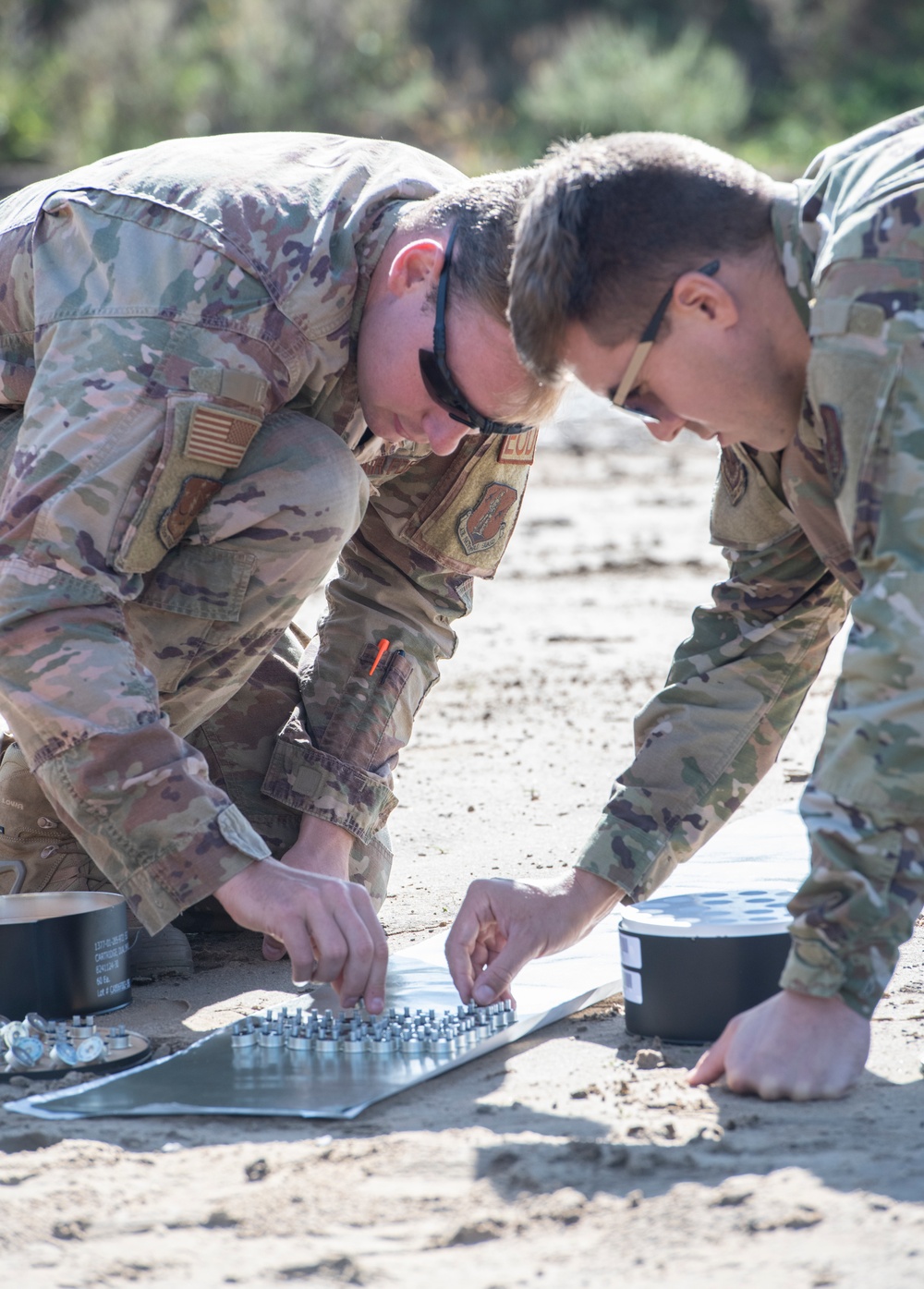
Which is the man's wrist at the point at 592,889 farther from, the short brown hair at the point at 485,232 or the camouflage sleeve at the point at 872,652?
the short brown hair at the point at 485,232

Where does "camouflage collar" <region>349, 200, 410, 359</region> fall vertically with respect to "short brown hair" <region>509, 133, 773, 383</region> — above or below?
above

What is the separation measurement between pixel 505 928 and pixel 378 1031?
290 mm

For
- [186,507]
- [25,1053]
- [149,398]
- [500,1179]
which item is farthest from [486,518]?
[500,1179]

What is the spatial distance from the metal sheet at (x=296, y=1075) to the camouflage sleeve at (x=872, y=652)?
69 cm

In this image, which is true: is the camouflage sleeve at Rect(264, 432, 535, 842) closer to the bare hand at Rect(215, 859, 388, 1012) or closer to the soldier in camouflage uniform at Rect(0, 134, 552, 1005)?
the soldier in camouflage uniform at Rect(0, 134, 552, 1005)

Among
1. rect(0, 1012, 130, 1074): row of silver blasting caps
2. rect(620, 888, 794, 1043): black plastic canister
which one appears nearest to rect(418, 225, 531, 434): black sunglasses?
rect(620, 888, 794, 1043): black plastic canister

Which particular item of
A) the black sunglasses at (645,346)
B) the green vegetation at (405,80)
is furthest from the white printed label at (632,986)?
the green vegetation at (405,80)

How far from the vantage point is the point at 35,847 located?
3580 millimetres

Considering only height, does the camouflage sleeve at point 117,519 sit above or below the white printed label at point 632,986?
above

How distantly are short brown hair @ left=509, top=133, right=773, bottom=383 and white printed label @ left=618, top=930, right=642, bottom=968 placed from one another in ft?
3.28

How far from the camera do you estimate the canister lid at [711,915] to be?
8.92ft

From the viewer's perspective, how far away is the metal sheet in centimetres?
251

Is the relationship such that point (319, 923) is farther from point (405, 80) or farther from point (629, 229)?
point (405, 80)

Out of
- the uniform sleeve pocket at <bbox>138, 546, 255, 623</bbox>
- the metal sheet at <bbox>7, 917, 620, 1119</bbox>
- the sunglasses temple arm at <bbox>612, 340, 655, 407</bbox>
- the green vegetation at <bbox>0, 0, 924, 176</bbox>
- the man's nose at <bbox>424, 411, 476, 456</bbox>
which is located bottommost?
the metal sheet at <bbox>7, 917, 620, 1119</bbox>
